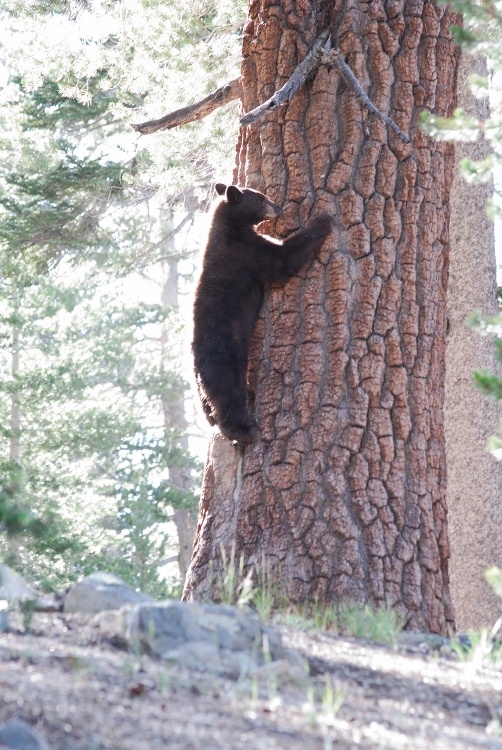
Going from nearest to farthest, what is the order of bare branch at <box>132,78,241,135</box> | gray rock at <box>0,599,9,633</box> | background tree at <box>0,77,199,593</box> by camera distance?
gray rock at <box>0,599,9,633</box> → bare branch at <box>132,78,241,135</box> → background tree at <box>0,77,199,593</box>

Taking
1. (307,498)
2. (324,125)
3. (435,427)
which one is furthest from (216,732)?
(324,125)

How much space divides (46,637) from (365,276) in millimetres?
2553

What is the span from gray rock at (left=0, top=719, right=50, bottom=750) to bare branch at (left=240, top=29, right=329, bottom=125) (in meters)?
3.27

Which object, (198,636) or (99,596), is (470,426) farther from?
(198,636)

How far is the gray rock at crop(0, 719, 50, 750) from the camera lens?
2027 millimetres

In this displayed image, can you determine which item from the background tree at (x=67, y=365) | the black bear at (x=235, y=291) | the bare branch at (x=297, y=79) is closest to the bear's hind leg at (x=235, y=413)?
the black bear at (x=235, y=291)

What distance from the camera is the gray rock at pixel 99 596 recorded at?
3.26m

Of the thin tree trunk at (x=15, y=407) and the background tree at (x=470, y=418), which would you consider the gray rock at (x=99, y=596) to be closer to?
the background tree at (x=470, y=418)

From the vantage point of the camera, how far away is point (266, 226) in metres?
5.40

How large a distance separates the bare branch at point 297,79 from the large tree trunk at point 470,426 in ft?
10.3

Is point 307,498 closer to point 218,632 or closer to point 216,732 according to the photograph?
point 218,632

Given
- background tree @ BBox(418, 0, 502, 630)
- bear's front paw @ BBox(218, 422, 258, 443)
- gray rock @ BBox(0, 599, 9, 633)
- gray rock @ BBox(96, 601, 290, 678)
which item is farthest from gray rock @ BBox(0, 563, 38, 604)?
background tree @ BBox(418, 0, 502, 630)

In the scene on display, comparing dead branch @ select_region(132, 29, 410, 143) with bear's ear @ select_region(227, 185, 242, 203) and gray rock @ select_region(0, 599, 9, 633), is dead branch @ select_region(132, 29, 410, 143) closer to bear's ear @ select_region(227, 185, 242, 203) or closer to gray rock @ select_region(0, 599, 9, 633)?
bear's ear @ select_region(227, 185, 242, 203)

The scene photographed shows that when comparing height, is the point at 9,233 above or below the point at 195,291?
above
